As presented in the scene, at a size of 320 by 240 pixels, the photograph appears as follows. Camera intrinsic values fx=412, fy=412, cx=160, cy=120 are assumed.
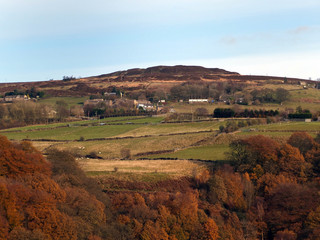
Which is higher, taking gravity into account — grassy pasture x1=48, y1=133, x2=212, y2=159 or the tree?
the tree

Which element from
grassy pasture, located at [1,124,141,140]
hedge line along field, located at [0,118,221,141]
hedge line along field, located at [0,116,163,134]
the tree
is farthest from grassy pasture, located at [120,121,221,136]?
the tree

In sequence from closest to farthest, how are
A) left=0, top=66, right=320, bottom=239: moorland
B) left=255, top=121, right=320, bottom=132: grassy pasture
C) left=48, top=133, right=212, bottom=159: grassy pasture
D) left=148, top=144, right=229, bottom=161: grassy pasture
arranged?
left=0, top=66, right=320, bottom=239: moorland < left=148, top=144, right=229, bottom=161: grassy pasture < left=48, top=133, right=212, bottom=159: grassy pasture < left=255, top=121, right=320, bottom=132: grassy pasture

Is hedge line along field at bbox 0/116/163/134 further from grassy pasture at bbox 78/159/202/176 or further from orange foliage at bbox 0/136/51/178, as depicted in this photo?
orange foliage at bbox 0/136/51/178

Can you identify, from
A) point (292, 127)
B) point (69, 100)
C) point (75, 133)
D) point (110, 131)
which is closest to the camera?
point (292, 127)

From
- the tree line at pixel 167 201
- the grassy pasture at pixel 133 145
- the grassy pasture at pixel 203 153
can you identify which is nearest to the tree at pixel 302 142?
the tree line at pixel 167 201

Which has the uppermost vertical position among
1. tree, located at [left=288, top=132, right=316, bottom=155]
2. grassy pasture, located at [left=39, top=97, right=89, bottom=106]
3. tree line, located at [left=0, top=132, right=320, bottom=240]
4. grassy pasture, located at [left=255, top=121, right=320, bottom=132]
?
grassy pasture, located at [left=39, top=97, right=89, bottom=106]

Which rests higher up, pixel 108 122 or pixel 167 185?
pixel 108 122

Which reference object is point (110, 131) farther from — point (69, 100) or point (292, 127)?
point (69, 100)

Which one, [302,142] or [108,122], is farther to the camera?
[108,122]

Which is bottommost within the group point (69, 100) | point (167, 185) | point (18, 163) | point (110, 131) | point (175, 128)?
point (167, 185)

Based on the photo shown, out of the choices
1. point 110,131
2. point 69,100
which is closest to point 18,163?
point 110,131

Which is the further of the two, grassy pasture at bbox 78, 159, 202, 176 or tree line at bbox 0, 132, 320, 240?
grassy pasture at bbox 78, 159, 202, 176

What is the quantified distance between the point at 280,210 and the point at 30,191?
17.8 meters

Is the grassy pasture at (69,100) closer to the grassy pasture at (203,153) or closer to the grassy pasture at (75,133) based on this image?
the grassy pasture at (75,133)
